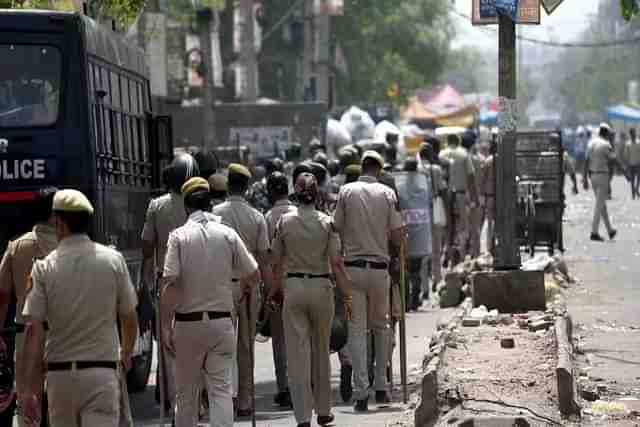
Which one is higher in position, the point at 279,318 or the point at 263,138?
the point at 263,138

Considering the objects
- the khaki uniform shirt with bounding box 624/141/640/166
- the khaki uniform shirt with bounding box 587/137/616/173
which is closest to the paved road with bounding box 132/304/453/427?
the khaki uniform shirt with bounding box 587/137/616/173

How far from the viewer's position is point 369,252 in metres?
13.5

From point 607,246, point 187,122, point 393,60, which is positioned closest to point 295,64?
point 393,60

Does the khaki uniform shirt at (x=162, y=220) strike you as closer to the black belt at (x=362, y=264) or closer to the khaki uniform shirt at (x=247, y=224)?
the khaki uniform shirt at (x=247, y=224)

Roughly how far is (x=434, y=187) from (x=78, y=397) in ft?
47.3

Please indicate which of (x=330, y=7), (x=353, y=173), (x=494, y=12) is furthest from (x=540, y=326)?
(x=330, y=7)

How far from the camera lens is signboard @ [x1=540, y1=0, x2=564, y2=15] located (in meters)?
15.9

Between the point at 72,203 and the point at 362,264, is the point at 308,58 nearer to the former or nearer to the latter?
the point at 362,264

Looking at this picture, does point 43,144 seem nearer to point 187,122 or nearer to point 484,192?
point 484,192

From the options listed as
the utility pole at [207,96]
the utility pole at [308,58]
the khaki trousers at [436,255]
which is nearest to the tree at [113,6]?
the khaki trousers at [436,255]

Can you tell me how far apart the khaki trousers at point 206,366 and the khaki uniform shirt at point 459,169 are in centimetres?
1448

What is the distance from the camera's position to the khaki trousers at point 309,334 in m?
11.9

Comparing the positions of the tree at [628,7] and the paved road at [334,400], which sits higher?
the tree at [628,7]

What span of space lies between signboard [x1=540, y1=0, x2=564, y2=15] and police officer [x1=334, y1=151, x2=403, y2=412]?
10.7 feet
